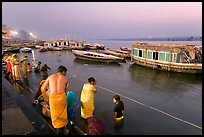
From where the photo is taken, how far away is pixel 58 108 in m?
4.55

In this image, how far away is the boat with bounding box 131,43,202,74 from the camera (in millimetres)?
23047

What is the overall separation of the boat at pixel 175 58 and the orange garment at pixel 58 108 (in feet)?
72.7

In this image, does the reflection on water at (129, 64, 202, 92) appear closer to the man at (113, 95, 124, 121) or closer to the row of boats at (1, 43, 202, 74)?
the row of boats at (1, 43, 202, 74)

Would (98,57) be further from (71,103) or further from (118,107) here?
(71,103)

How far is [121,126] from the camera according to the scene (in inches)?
299

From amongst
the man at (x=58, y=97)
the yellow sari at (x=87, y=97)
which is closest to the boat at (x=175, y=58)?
the yellow sari at (x=87, y=97)

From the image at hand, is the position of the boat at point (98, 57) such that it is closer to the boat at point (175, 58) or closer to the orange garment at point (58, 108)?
the boat at point (175, 58)

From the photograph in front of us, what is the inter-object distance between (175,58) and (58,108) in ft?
74.0

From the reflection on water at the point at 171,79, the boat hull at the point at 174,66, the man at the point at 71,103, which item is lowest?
the reflection on water at the point at 171,79

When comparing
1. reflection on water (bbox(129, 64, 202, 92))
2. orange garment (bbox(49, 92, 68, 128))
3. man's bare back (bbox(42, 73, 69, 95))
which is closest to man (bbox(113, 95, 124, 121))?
orange garment (bbox(49, 92, 68, 128))

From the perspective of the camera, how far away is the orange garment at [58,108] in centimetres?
447

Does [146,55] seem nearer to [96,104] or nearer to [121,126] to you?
[96,104]

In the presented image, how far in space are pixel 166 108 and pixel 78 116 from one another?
6009 mm

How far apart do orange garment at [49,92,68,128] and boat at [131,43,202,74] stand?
872 inches
